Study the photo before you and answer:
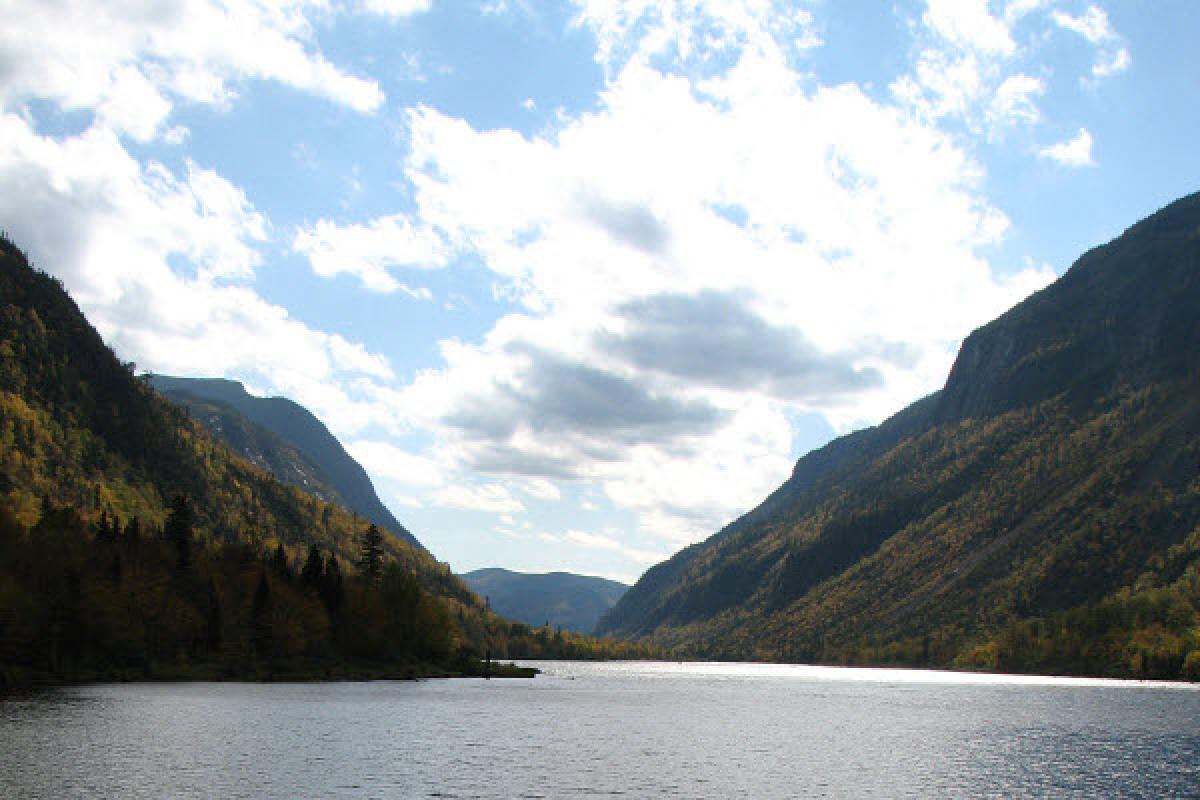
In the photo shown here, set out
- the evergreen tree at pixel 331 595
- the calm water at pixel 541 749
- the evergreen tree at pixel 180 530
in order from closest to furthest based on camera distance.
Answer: the calm water at pixel 541 749, the evergreen tree at pixel 180 530, the evergreen tree at pixel 331 595

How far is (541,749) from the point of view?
9319 cm

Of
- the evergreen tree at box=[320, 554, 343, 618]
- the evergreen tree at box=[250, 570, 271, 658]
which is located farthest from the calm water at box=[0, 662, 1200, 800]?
the evergreen tree at box=[320, 554, 343, 618]

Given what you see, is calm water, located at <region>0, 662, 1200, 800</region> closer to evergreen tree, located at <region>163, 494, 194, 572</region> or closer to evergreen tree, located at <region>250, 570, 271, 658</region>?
evergreen tree, located at <region>250, 570, 271, 658</region>

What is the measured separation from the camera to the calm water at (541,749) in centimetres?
6919

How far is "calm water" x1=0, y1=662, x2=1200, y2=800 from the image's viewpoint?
69.2 metres

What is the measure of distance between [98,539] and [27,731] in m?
101

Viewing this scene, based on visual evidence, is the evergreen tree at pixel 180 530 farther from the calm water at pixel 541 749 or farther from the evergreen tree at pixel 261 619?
the calm water at pixel 541 749

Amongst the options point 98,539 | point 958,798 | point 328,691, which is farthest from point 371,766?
point 98,539

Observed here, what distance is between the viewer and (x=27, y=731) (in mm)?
84250

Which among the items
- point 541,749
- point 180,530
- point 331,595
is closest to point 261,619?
point 331,595

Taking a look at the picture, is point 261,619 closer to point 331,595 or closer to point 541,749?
point 331,595

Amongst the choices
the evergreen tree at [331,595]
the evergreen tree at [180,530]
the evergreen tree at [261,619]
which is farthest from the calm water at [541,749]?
the evergreen tree at [331,595]

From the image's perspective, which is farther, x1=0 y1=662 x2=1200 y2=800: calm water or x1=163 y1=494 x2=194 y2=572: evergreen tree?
x1=163 y1=494 x2=194 y2=572: evergreen tree

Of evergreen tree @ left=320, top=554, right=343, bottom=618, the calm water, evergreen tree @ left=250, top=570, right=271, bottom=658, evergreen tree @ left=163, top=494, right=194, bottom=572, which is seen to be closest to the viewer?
the calm water
